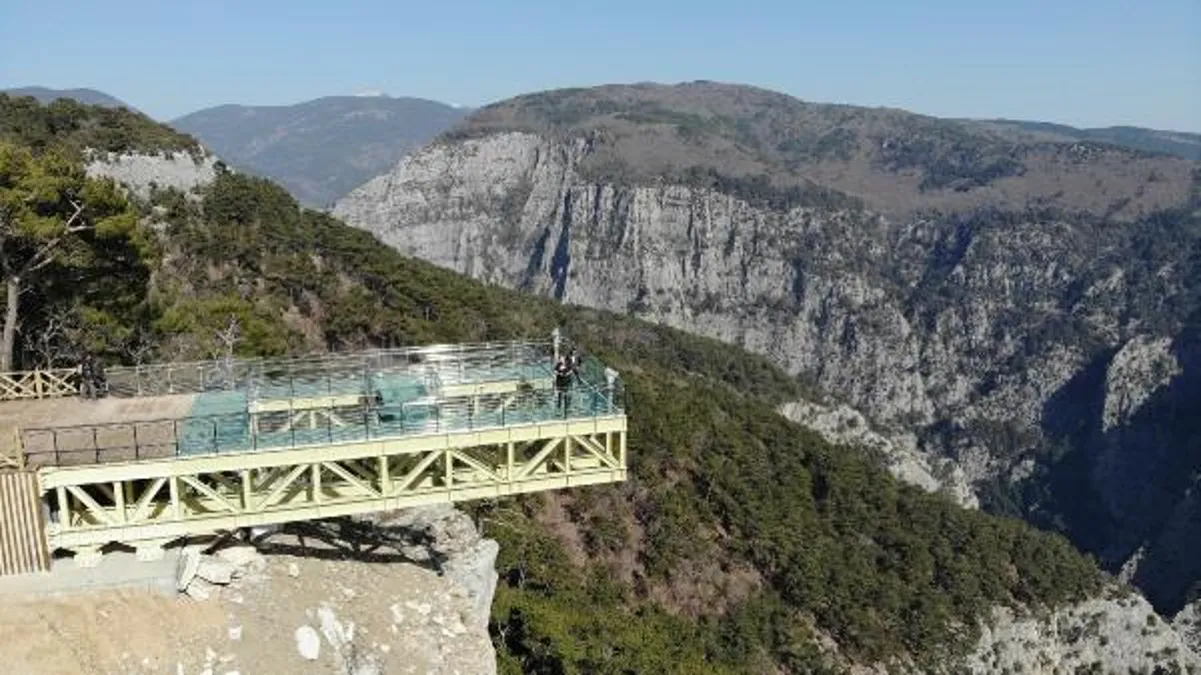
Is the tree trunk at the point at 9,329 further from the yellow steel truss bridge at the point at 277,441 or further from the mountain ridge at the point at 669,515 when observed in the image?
the yellow steel truss bridge at the point at 277,441

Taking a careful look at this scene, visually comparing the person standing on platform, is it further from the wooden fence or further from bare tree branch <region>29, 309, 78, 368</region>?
bare tree branch <region>29, 309, 78, 368</region>

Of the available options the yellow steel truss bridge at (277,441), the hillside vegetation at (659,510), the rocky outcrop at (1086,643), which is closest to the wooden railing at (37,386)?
the yellow steel truss bridge at (277,441)

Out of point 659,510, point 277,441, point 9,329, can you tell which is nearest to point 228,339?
point 9,329

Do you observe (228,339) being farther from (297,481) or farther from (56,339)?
(297,481)

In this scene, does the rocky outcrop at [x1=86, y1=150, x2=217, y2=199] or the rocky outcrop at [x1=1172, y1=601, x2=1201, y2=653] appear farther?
the rocky outcrop at [x1=1172, y1=601, x2=1201, y2=653]

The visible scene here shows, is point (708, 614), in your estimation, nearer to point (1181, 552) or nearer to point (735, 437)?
point (735, 437)

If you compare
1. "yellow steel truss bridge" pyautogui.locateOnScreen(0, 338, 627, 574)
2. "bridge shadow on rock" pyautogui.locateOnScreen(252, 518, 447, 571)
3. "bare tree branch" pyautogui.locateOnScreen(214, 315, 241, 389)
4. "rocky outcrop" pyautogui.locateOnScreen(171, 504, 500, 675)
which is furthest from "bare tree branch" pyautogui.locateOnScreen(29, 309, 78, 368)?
"rocky outcrop" pyautogui.locateOnScreen(171, 504, 500, 675)
